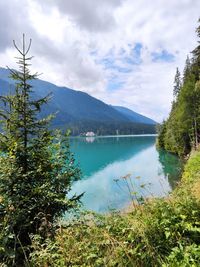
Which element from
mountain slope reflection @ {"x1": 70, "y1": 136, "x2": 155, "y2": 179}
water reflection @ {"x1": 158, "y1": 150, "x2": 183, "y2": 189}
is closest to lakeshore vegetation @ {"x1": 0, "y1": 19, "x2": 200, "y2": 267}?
mountain slope reflection @ {"x1": 70, "y1": 136, "x2": 155, "y2": 179}

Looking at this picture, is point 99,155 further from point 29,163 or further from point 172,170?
point 29,163

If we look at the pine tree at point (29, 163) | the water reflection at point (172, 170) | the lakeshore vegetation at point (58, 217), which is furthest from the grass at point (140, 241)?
the water reflection at point (172, 170)

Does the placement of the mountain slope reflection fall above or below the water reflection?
below

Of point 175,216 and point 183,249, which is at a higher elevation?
point 175,216

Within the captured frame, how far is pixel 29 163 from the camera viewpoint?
25.0ft

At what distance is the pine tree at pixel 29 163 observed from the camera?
6.62 meters

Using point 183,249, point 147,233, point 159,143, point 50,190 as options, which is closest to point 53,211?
point 50,190

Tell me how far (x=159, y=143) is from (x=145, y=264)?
242 ft

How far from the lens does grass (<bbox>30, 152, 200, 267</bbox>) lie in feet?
12.8

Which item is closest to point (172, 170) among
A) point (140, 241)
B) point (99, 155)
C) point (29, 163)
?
point (29, 163)

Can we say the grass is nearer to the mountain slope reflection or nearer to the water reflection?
the mountain slope reflection

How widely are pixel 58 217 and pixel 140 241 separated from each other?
3.21m

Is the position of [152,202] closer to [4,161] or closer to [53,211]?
[53,211]

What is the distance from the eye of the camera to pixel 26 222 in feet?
20.6
